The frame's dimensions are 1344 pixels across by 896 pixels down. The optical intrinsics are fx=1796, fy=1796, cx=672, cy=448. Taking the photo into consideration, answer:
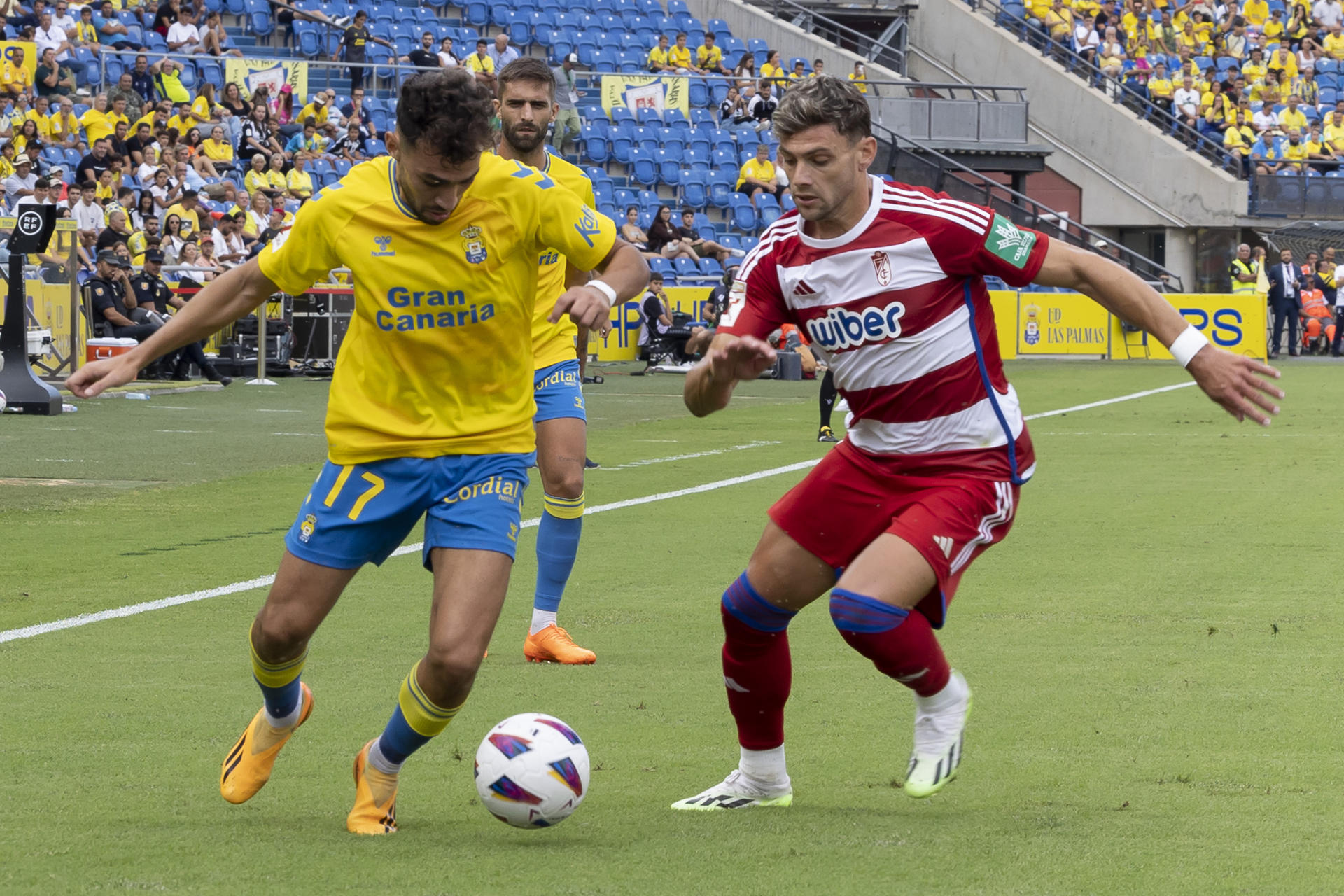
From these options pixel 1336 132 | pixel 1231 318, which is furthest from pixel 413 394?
pixel 1336 132

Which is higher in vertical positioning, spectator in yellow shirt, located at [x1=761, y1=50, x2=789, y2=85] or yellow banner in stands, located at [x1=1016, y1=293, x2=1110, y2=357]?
spectator in yellow shirt, located at [x1=761, y1=50, x2=789, y2=85]

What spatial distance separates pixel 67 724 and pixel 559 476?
213 cm

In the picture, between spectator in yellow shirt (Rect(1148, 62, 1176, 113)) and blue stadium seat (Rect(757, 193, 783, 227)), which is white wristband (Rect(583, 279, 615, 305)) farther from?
spectator in yellow shirt (Rect(1148, 62, 1176, 113))

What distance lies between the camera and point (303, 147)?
27.6 meters

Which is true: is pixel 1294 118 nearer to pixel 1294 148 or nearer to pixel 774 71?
pixel 1294 148

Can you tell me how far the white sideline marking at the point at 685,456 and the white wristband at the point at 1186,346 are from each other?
974 centimetres

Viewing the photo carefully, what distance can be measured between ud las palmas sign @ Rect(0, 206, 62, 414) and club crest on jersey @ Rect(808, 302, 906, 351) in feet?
43.7

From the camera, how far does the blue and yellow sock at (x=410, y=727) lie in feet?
14.7

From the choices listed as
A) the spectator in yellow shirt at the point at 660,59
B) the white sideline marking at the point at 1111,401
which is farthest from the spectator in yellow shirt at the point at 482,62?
the white sideline marking at the point at 1111,401

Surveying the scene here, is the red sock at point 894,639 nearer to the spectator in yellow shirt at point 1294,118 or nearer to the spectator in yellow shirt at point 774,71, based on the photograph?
the spectator in yellow shirt at point 774,71

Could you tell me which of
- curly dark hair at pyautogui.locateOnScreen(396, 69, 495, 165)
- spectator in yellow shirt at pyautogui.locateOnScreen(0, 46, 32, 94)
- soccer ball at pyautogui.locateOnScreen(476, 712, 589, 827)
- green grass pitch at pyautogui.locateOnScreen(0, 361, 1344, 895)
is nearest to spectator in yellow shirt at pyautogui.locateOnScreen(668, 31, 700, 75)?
spectator in yellow shirt at pyautogui.locateOnScreen(0, 46, 32, 94)

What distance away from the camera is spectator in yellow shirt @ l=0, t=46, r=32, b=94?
2495cm

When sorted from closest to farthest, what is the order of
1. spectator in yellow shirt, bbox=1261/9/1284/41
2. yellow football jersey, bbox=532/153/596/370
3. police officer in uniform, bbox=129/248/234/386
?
yellow football jersey, bbox=532/153/596/370 → police officer in uniform, bbox=129/248/234/386 → spectator in yellow shirt, bbox=1261/9/1284/41

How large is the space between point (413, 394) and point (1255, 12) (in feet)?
145
